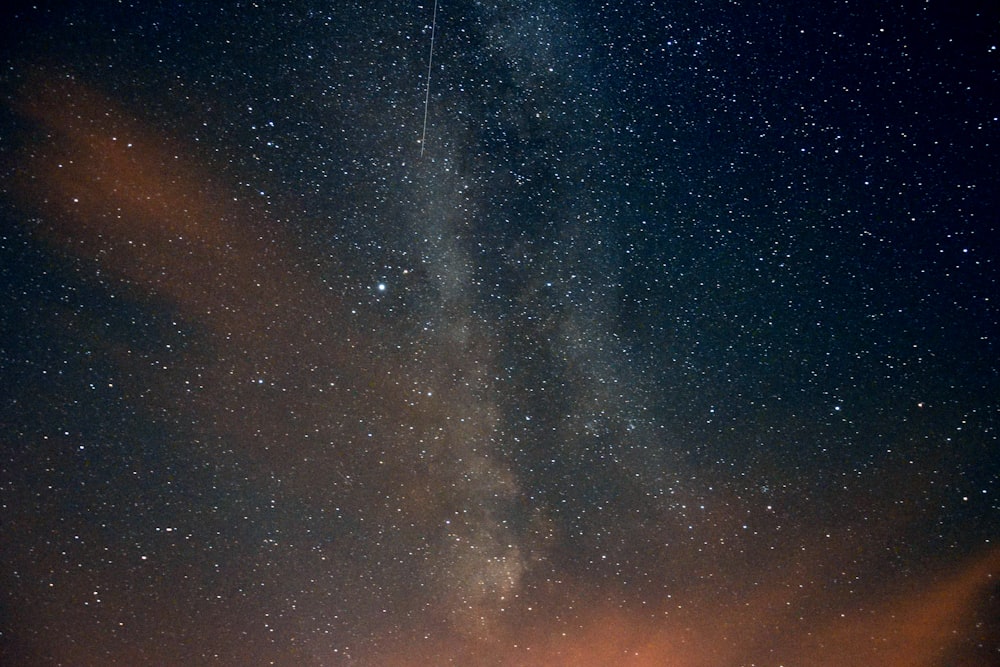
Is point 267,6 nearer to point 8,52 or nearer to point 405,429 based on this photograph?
point 8,52

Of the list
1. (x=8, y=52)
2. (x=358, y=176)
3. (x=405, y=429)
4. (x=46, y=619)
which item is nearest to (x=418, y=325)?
(x=405, y=429)

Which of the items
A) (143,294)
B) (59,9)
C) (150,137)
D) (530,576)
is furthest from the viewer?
(530,576)

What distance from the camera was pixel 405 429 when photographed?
2.06 metres

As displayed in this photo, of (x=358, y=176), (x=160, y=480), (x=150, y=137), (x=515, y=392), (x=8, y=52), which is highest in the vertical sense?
(x=8, y=52)

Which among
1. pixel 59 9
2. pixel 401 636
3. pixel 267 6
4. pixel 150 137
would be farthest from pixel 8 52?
pixel 401 636

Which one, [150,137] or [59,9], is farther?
[150,137]

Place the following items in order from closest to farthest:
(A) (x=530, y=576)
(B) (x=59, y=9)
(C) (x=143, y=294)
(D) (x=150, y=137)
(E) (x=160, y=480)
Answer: (B) (x=59, y=9), (D) (x=150, y=137), (C) (x=143, y=294), (E) (x=160, y=480), (A) (x=530, y=576)

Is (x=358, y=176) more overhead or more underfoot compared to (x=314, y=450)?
more overhead

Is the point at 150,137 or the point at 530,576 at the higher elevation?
the point at 150,137

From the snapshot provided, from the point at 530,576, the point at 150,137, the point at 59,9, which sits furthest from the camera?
the point at 530,576

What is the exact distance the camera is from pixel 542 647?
2.35 metres

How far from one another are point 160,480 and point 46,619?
0.83 meters

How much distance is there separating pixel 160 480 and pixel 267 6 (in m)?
1.86

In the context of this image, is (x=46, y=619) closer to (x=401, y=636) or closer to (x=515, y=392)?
(x=401, y=636)
